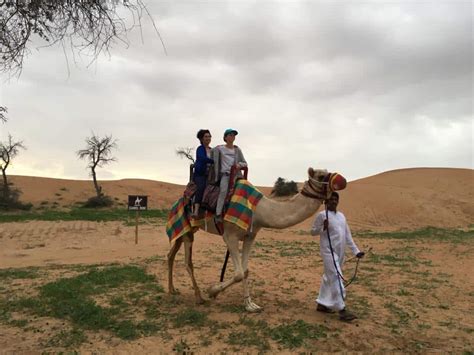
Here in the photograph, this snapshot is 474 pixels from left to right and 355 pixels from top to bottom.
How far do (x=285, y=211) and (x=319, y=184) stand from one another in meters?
0.63

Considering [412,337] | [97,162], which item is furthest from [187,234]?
[97,162]

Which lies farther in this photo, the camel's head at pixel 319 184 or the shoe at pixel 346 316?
the shoe at pixel 346 316

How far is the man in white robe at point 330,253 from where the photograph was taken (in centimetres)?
599

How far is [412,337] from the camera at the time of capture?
5.34 m

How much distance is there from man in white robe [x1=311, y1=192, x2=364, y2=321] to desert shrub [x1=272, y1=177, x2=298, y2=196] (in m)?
30.5

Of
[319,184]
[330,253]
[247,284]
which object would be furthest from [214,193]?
[330,253]

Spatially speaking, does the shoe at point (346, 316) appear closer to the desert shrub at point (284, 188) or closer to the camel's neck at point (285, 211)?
the camel's neck at point (285, 211)

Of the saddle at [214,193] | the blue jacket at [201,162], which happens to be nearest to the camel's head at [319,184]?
the saddle at [214,193]

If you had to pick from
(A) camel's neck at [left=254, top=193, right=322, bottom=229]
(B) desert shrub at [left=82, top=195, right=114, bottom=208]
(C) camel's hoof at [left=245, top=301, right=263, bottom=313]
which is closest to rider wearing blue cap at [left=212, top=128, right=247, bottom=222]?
(A) camel's neck at [left=254, top=193, right=322, bottom=229]

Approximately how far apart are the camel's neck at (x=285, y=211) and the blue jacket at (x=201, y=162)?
99 centimetres

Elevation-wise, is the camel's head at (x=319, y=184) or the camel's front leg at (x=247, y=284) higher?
the camel's head at (x=319, y=184)

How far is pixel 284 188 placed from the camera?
3747 cm

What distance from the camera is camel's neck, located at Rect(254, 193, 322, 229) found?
5793mm

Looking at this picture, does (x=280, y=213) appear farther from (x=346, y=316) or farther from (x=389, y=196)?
(x=389, y=196)
